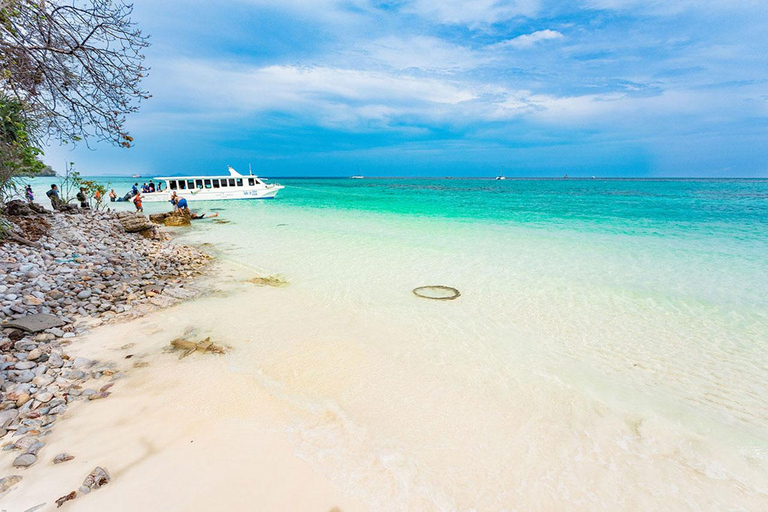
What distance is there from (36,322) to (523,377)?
6532 millimetres

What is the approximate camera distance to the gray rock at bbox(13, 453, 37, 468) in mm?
2699

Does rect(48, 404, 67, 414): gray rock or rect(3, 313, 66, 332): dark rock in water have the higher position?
rect(3, 313, 66, 332): dark rock in water

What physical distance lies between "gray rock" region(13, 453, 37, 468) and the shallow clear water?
5.97 feet

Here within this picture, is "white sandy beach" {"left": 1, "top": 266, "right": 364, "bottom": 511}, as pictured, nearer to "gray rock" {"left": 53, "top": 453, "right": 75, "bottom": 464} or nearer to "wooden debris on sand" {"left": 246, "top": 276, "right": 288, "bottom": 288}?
"gray rock" {"left": 53, "top": 453, "right": 75, "bottom": 464}

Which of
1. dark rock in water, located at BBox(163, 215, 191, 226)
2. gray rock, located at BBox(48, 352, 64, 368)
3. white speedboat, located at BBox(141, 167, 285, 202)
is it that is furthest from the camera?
white speedboat, located at BBox(141, 167, 285, 202)

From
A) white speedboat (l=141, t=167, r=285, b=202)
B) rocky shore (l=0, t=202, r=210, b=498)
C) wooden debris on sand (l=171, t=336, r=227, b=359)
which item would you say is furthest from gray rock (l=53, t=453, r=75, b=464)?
white speedboat (l=141, t=167, r=285, b=202)

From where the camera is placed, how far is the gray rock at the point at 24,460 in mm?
2699

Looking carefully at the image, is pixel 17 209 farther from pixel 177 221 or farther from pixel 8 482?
pixel 8 482

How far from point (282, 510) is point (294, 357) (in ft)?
7.39

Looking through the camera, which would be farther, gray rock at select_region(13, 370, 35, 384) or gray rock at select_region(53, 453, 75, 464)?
gray rock at select_region(13, 370, 35, 384)

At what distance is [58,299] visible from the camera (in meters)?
5.66

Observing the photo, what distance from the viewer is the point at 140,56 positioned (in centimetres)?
496

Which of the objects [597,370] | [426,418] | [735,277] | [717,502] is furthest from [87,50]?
[735,277]

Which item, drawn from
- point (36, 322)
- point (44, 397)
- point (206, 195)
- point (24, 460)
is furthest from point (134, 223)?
point (206, 195)
